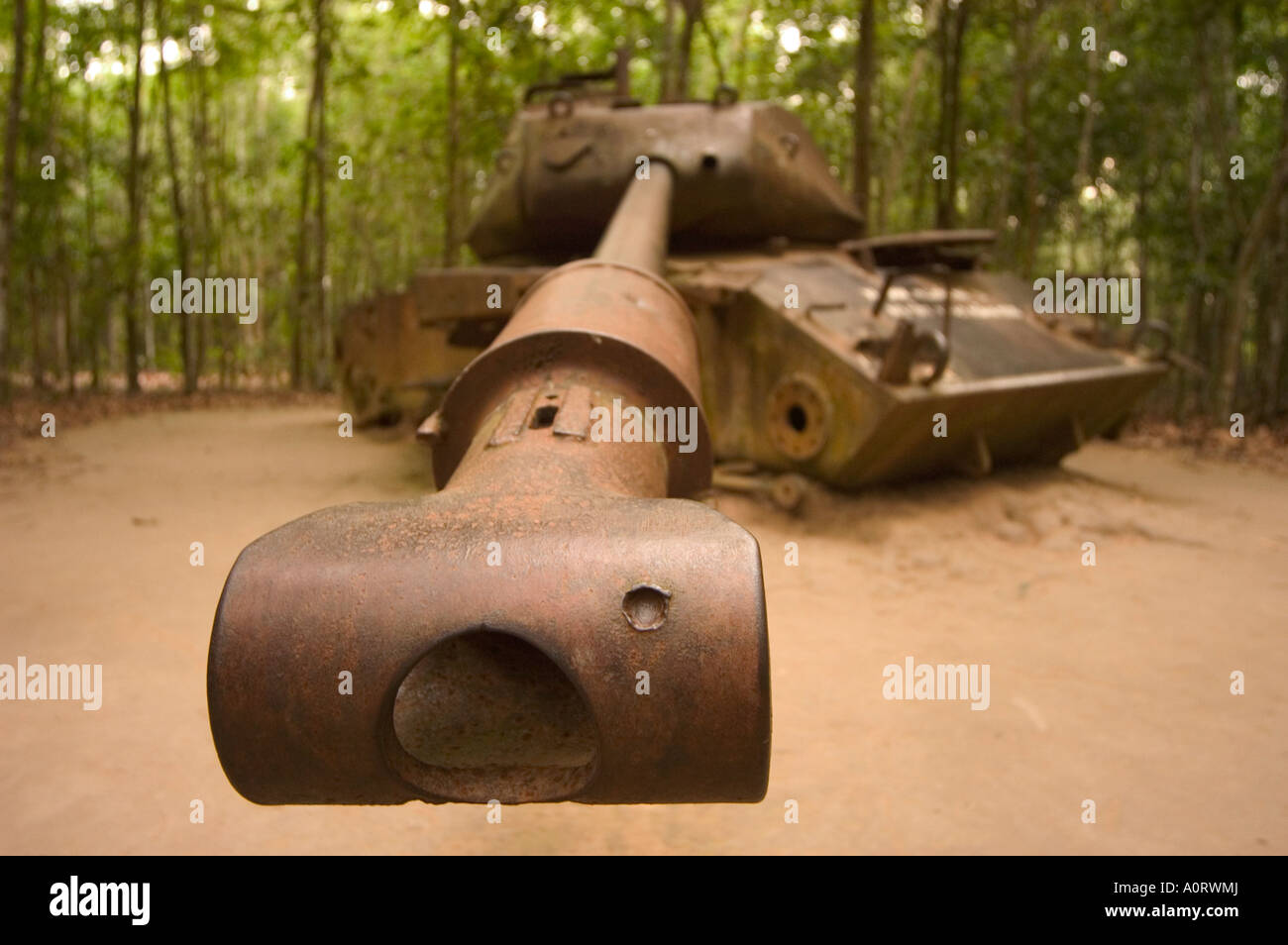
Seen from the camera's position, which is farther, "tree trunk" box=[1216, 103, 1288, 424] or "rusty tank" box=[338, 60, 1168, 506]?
"tree trunk" box=[1216, 103, 1288, 424]

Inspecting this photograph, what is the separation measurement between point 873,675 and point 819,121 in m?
18.5

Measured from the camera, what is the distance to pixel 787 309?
621 centimetres

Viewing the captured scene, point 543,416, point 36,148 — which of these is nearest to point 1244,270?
point 543,416

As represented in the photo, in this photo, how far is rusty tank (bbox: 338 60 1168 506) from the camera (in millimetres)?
6074

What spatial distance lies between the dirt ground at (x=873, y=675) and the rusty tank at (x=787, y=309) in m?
0.45

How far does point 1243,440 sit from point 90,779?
12141 mm

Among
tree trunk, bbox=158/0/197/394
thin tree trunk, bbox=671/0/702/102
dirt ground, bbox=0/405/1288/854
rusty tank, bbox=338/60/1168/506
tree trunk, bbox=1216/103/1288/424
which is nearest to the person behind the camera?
dirt ground, bbox=0/405/1288/854

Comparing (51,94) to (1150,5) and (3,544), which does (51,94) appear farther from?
(1150,5)

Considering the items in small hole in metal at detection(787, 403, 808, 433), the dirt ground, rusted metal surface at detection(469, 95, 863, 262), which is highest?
rusted metal surface at detection(469, 95, 863, 262)

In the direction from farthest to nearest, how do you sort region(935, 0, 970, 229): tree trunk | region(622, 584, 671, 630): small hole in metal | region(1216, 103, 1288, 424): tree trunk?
region(1216, 103, 1288, 424): tree trunk
region(935, 0, 970, 229): tree trunk
region(622, 584, 671, 630): small hole in metal

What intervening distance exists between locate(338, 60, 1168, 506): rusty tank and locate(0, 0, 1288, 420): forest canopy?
7.59 ft

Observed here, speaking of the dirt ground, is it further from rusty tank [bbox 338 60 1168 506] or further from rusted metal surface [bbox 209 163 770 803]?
rusted metal surface [bbox 209 163 770 803]

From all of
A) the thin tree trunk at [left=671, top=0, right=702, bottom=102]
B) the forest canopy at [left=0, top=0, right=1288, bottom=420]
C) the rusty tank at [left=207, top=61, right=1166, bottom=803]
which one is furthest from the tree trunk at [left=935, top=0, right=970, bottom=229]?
the rusty tank at [left=207, top=61, right=1166, bottom=803]

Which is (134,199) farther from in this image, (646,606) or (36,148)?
(646,606)
